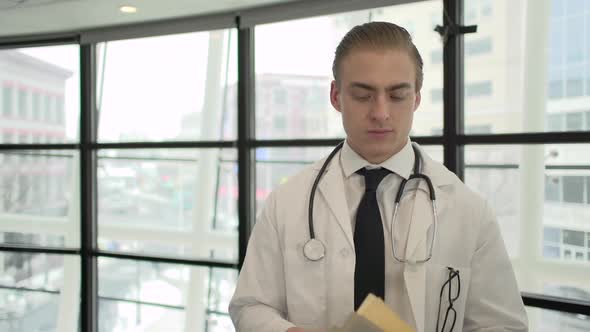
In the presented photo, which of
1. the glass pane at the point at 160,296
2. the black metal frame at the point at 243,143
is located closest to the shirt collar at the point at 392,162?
the black metal frame at the point at 243,143

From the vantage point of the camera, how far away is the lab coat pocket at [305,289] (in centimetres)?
102

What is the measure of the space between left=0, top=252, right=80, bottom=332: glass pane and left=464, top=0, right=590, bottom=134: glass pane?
13.5ft

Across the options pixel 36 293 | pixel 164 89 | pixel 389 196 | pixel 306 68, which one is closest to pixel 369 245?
pixel 389 196

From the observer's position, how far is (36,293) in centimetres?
451

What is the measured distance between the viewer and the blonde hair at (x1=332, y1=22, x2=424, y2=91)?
0.96m

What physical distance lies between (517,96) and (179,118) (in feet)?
9.34

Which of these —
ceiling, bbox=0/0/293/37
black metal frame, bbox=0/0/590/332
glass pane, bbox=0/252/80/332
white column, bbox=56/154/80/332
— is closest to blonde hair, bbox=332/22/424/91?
black metal frame, bbox=0/0/590/332

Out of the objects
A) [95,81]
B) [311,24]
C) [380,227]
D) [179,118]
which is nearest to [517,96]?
[311,24]

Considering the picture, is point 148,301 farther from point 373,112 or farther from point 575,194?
→ point 373,112

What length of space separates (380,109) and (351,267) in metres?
0.37

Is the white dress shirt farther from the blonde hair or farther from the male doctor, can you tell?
the blonde hair

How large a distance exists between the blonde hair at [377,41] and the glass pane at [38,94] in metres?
3.78

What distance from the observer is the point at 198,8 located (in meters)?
3.11

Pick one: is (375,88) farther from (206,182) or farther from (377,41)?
(206,182)
